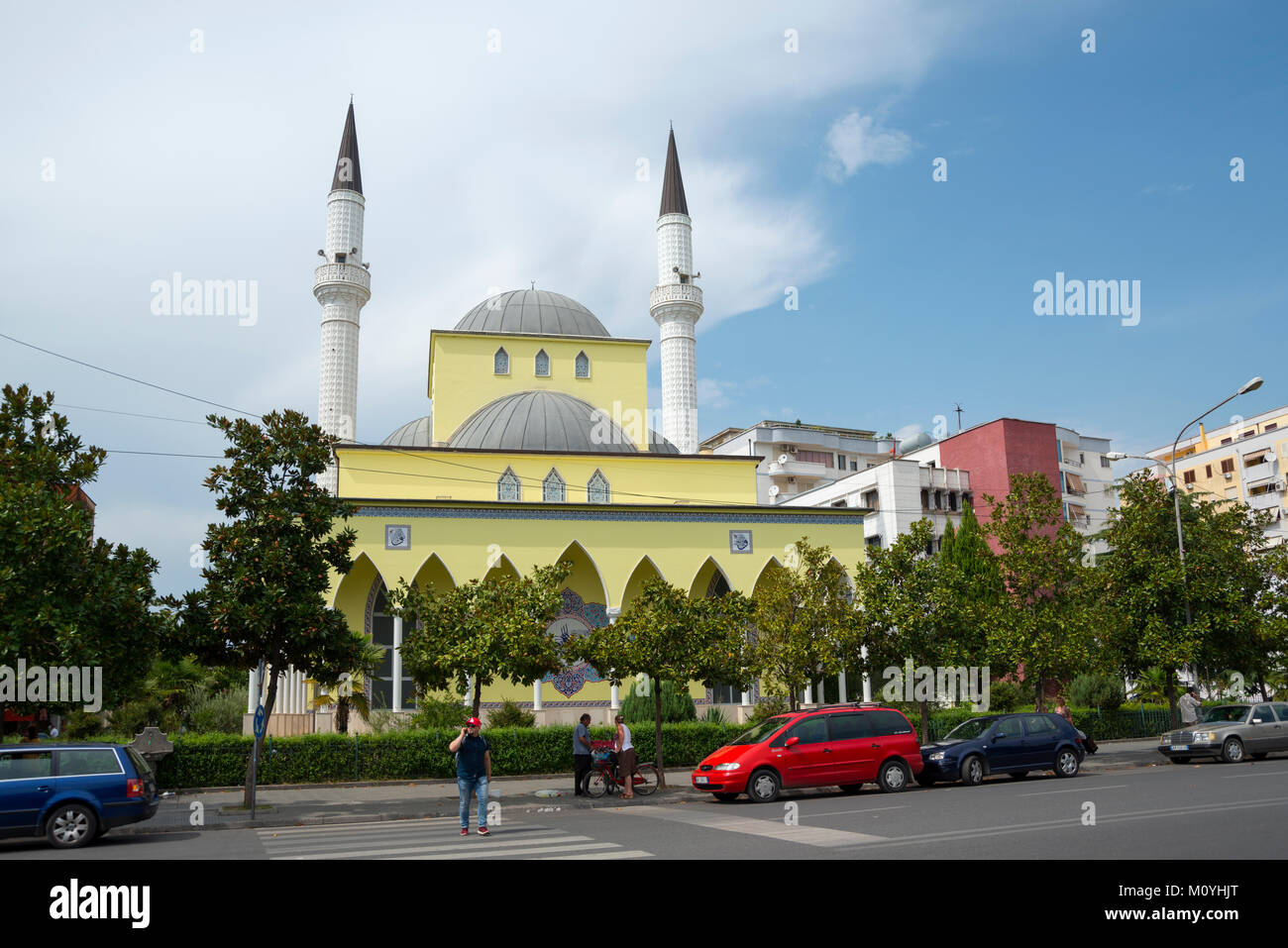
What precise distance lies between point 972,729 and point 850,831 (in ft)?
26.4

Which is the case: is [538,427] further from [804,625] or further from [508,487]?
[804,625]

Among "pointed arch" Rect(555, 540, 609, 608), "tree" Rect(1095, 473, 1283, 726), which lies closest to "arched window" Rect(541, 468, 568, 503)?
"pointed arch" Rect(555, 540, 609, 608)

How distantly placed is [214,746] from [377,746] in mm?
3252

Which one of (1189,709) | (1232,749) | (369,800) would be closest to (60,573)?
(369,800)

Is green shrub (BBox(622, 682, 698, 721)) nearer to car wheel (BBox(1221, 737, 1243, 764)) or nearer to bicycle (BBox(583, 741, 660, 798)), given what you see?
bicycle (BBox(583, 741, 660, 798))

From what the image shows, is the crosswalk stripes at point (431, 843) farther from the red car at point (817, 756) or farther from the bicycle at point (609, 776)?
the red car at point (817, 756)

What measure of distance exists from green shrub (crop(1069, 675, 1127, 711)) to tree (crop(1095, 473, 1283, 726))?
19.2ft

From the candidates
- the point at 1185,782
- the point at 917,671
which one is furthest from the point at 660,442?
the point at 1185,782

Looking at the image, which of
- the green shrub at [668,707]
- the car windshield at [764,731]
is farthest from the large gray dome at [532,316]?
the car windshield at [764,731]

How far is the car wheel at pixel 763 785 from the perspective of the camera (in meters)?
16.4

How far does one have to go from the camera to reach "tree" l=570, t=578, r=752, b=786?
20250 mm

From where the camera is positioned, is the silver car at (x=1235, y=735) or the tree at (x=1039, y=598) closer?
the silver car at (x=1235, y=735)

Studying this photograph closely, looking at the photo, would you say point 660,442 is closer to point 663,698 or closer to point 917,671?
point 663,698

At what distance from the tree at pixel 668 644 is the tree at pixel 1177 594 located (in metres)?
10.2
